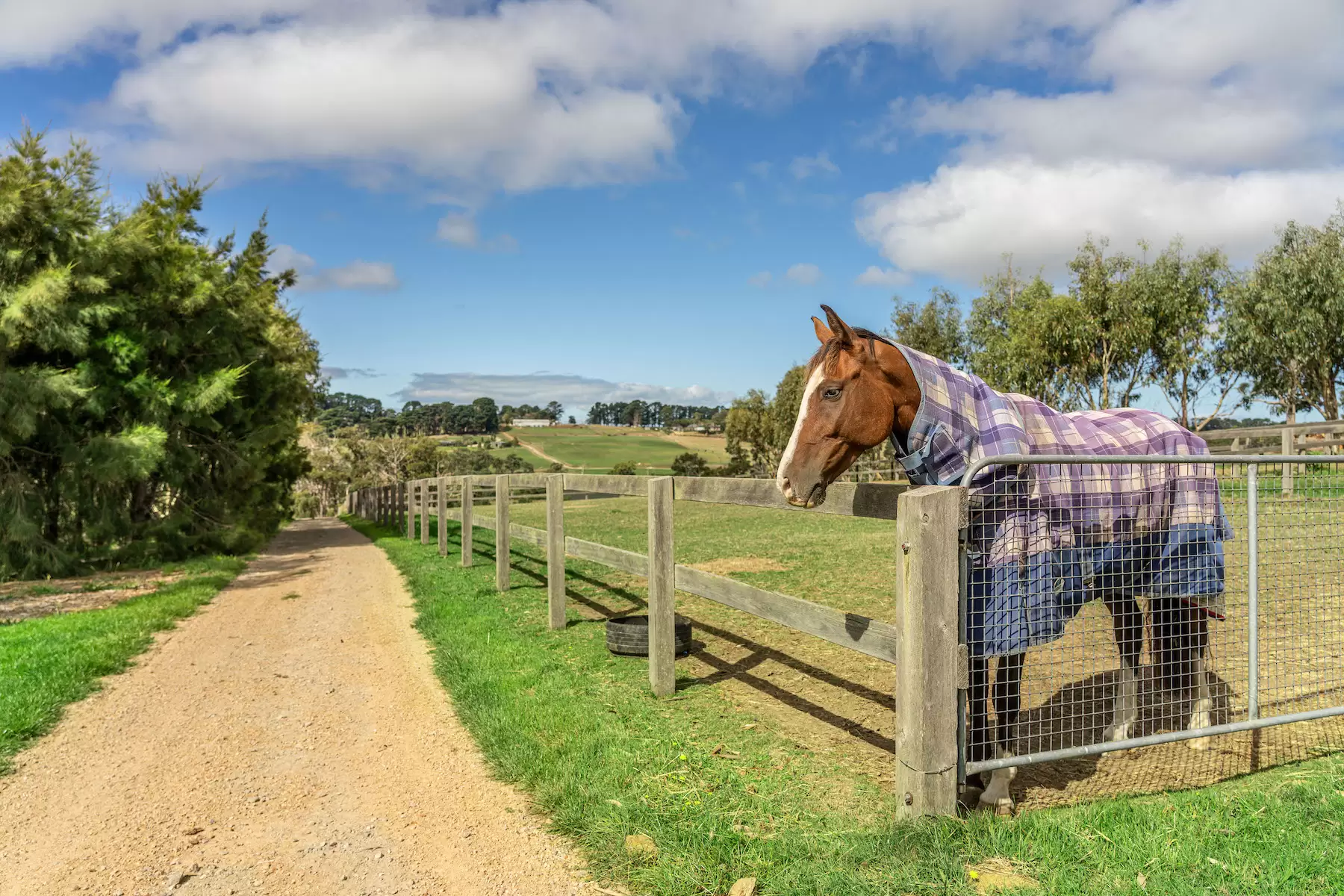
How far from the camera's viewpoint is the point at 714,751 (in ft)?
13.5

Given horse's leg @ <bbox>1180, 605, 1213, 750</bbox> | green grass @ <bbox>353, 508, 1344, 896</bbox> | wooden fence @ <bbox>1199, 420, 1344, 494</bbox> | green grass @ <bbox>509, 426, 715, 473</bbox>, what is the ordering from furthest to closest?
green grass @ <bbox>509, 426, 715, 473</bbox> < wooden fence @ <bbox>1199, 420, 1344, 494</bbox> < horse's leg @ <bbox>1180, 605, 1213, 750</bbox> < green grass @ <bbox>353, 508, 1344, 896</bbox>

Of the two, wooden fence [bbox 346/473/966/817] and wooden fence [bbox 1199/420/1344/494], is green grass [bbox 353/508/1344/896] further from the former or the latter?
wooden fence [bbox 1199/420/1344/494]

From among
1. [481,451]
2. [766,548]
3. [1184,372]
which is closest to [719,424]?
[481,451]

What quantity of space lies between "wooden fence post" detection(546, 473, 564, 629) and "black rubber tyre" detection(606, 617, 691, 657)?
3.38 ft

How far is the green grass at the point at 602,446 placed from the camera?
264ft

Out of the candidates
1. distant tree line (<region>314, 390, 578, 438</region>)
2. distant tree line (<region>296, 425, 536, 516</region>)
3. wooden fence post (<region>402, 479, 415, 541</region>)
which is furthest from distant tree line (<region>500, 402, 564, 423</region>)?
wooden fence post (<region>402, 479, 415, 541</region>)

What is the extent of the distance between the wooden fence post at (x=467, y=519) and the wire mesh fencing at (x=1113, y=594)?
8.61 meters

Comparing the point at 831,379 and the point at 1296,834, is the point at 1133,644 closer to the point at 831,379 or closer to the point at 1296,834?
the point at 1296,834

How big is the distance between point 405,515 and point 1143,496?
19.9 metres

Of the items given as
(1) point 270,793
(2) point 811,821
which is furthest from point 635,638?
(2) point 811,821

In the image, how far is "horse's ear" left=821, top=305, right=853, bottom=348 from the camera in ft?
10.6

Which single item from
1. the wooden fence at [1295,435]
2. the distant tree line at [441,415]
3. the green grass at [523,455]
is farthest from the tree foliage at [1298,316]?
the distant tree line at [441,415]

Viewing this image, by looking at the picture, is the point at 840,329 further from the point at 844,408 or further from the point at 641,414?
the point at 641,414

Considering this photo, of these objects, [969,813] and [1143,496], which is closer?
[969,813]
